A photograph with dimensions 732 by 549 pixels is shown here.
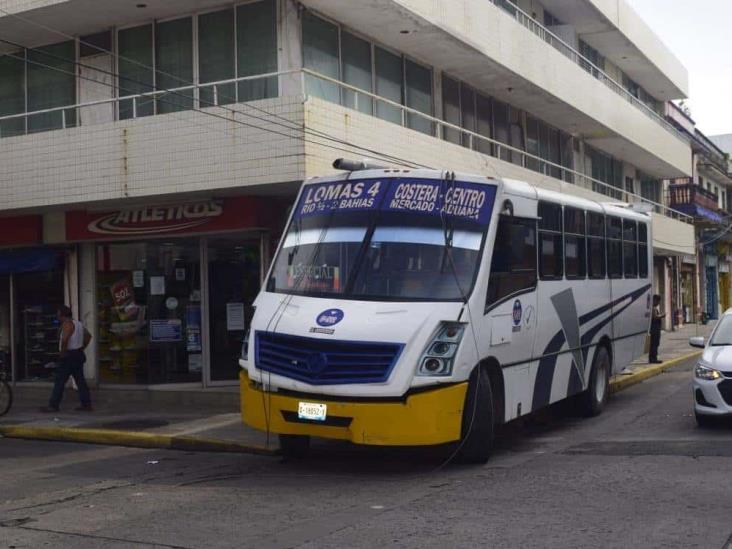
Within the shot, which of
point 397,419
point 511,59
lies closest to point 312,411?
point 397,419

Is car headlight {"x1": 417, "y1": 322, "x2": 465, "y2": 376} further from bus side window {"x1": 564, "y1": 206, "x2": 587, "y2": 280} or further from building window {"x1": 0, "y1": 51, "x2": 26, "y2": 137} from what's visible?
building window {"x1": 0, "y1": 51, "x2": 26, "y2": 137}

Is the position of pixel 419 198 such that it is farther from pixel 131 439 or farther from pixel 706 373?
pixel 131 439

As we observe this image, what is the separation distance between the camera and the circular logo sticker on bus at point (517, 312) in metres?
10.8

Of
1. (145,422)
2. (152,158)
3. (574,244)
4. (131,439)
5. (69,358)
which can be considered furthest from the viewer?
(152,158)

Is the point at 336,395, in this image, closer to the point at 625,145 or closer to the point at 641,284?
the point at 641,284

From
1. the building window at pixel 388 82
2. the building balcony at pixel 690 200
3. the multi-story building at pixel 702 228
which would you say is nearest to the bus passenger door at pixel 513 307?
the building window at pixel 388 82

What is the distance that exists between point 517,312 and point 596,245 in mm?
3812

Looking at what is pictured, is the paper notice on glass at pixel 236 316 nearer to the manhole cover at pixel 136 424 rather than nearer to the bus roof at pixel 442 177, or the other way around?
the manhole cover at pixel 136 424

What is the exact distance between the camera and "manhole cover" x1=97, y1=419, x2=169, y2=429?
13688mm

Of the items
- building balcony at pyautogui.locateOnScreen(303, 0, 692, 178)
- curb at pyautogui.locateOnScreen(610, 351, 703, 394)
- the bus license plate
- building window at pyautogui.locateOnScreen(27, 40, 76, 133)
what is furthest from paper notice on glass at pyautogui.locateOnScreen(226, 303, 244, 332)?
the bus license plate

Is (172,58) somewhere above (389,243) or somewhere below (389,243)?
above

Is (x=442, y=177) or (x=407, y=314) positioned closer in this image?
(x=407, y=314)

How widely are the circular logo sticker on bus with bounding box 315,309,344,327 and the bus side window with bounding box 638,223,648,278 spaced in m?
8.70

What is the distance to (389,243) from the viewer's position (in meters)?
10.1
